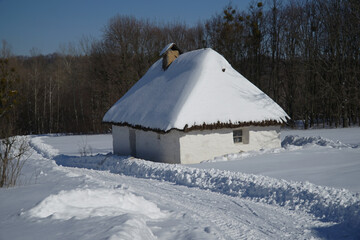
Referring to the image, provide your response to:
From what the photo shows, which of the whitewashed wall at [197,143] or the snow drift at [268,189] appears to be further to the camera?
the whitewashed wall at [197,143]

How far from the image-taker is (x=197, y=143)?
14680 mm

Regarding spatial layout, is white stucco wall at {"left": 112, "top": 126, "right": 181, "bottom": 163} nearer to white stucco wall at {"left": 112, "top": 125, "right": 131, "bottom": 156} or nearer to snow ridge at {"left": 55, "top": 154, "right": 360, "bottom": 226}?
white stucco wall at {"left": 112, "top": 125, "right": 131, "bottom": 156}

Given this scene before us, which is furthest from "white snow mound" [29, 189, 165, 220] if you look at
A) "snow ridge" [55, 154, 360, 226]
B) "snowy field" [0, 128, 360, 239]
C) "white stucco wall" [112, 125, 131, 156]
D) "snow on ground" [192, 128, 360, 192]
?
"white stucco wall" [112, 125, 131, 156]

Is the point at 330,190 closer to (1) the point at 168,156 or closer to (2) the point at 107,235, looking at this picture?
(2) the point at 107,235

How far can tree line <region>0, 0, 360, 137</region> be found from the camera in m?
30.4

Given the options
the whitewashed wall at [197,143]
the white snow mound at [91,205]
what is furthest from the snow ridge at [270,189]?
the white snow mound at [91,205]

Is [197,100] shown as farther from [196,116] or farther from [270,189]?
[270,189]

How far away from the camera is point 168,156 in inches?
585

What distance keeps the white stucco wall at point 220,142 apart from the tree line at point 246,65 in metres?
13.4

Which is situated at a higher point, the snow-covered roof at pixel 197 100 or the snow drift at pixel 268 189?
the snow-covered roof at pixel 197 100

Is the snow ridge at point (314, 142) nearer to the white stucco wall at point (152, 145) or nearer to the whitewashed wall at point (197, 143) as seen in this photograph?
the whitewashed wall at point (197, 143)

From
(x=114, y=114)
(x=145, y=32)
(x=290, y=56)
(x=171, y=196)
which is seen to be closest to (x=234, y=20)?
(x=290, y=56)

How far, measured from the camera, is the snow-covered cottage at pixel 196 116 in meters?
14.5

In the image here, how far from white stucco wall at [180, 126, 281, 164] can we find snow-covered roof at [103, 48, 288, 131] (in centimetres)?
64
